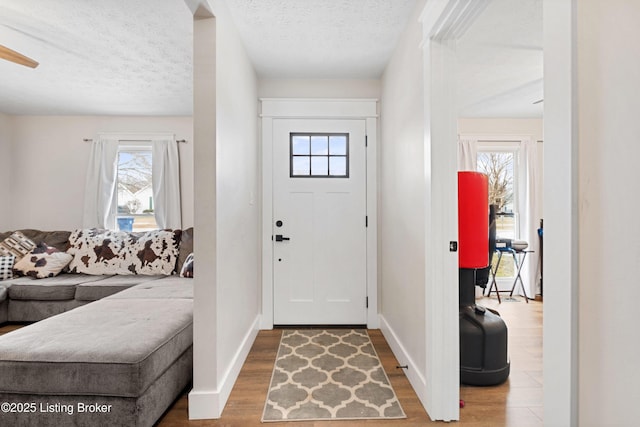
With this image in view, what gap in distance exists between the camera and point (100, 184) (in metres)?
4.17

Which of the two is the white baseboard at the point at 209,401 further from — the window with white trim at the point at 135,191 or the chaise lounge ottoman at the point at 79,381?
the window with white trim at the point at 135,191

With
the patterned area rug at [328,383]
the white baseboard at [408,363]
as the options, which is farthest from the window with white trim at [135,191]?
the white baseboard at [408,363]

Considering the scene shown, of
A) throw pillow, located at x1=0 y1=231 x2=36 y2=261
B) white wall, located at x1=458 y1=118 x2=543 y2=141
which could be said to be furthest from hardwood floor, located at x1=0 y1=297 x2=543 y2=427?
throw pillow, located at x1=0 y1=231 x2=36 y2=261

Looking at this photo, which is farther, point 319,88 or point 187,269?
point 187,269

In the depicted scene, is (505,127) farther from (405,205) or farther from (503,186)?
(405,205)

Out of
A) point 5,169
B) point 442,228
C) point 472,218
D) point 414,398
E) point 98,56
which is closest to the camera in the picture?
point 442,228

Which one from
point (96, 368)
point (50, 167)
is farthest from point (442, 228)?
point (50, 167)

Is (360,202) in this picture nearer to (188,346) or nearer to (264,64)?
(264,64)

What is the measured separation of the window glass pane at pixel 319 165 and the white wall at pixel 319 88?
0.64m

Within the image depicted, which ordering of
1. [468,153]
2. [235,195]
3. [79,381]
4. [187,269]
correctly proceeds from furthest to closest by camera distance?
[468,153], [187,269], [235,195], [79,381]

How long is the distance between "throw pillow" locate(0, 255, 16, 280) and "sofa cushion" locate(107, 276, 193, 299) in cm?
167

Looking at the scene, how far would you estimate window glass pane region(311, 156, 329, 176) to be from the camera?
130 inches

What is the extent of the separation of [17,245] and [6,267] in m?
0.31

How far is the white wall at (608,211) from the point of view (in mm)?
621
